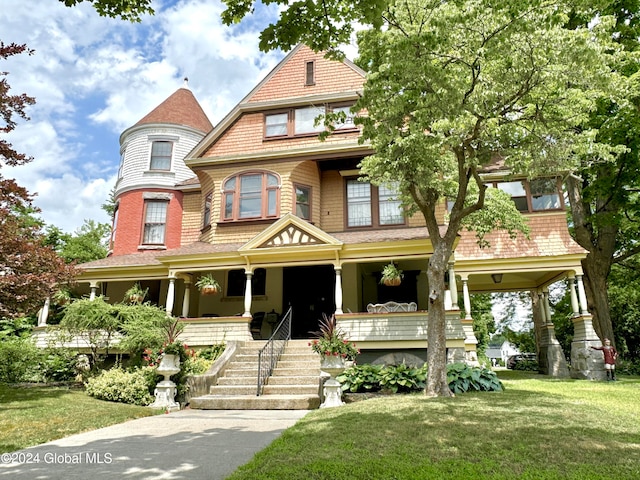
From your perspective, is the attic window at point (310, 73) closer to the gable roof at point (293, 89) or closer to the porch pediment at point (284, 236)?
the gable roof at point (293, 89)

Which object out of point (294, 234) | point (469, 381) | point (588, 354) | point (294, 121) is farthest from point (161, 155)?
point (588, 354)

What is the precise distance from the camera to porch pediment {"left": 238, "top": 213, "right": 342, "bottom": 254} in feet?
46.5

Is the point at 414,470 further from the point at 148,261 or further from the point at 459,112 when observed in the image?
the point at 148,261

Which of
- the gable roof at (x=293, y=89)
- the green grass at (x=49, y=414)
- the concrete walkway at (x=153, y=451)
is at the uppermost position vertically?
the gable roof at (x=293, y=89)

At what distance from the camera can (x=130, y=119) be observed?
21.1 metres

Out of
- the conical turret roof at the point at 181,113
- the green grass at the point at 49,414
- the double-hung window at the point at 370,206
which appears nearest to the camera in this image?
the green grass at the point at 49,414

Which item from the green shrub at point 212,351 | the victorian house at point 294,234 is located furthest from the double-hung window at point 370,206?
the green shrub at point 212,351

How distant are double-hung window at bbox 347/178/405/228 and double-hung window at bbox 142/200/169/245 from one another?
825cm

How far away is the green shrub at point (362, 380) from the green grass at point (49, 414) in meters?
4.23

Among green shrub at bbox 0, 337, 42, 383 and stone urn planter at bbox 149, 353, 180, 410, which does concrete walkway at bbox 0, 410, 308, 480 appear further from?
green shrub at bbox 0, 337, 42, 383

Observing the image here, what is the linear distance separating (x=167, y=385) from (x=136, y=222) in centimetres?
1108

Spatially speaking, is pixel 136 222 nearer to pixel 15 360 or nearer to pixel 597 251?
pixel 15 360

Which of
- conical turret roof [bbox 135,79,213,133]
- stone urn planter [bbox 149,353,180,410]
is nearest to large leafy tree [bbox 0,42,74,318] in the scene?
stone urn planter [bbox 149,353,180,410]

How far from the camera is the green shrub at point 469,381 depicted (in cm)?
1003
